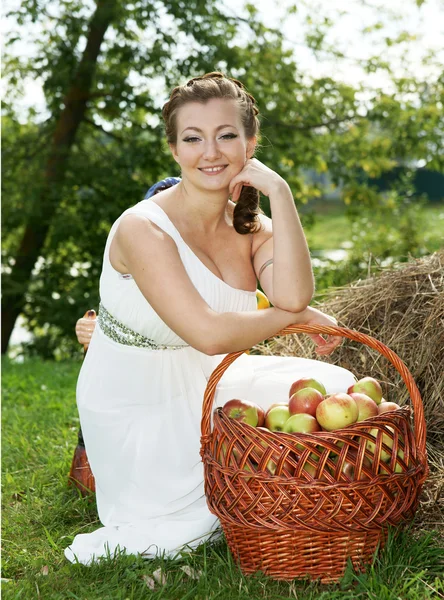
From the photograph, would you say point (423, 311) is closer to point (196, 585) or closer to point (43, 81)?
point (196, 585)

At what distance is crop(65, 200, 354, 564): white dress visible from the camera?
117 inches

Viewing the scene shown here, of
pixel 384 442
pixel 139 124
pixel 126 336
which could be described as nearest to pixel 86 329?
pixel 126 336

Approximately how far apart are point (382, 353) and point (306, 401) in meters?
0.31

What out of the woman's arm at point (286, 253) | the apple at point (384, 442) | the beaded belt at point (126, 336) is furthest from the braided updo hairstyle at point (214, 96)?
the apple at point (384, 442)

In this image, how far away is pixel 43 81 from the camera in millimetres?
9031

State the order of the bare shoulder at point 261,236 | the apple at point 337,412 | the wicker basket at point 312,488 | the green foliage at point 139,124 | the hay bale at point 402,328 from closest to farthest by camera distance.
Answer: the wicker basket at point 312,488 → the apple at point 337,412 → the bare shoulder at point 261,236 → the hay bale at point 402,328 → the green foliage at point 139,124

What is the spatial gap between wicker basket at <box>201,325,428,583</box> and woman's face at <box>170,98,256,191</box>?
0.75m

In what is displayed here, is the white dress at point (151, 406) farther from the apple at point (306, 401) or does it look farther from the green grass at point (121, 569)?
the apple at point (306, 401)

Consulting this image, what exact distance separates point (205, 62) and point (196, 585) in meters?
6.68

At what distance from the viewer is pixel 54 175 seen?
920 cm

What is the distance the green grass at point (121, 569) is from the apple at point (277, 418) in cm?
49

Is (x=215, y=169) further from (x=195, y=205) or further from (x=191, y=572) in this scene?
(x=191, y=572)

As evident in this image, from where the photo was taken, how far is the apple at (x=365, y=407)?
2.64 m

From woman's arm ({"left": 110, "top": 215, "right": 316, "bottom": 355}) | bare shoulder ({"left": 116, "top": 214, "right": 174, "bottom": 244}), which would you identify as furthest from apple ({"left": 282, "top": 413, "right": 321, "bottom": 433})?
bare shoulder ({"left": 116, "top": 214, "right": 174, "bottom": 244})
